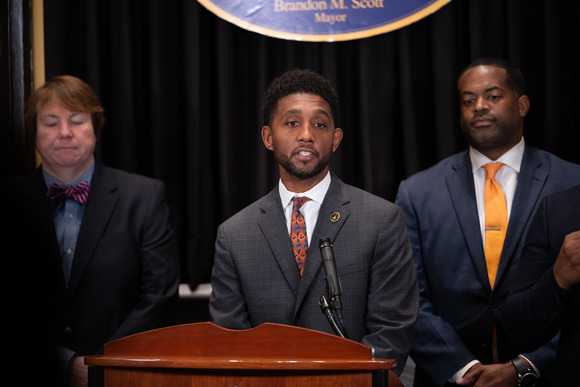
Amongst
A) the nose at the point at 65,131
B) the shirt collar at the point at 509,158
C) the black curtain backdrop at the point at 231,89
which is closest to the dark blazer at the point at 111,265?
the nose at the point at 65,131

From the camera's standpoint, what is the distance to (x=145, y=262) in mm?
2520

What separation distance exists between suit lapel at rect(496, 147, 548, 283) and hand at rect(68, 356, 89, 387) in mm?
1592

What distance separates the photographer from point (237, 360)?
1.35 meters

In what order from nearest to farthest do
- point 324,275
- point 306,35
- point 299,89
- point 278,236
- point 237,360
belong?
Answer: point 237,360 → point 324,275 → point 278,236 → point 299,89 → point 306,35

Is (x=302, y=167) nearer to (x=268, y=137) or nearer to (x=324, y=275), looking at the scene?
(x=268, y=137)

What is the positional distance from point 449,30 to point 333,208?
1.19 meters

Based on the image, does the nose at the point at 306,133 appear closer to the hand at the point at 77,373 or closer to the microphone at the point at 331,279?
the microphone at the point at 331,279

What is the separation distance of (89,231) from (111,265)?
0.53ft

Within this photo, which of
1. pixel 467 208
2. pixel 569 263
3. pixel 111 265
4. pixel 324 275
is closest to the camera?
pixel 569 263

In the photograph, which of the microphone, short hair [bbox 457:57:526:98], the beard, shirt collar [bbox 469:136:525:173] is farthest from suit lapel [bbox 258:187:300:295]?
short hair [bbox 457:57:526:98]

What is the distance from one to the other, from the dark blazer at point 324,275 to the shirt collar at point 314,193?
61 millimetres

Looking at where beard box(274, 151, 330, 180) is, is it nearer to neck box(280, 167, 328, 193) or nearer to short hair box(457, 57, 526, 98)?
neck box(280, 167, 328, 193)

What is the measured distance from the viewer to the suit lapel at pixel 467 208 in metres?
2.50

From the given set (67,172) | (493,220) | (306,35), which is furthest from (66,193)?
(493,220)
